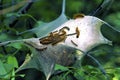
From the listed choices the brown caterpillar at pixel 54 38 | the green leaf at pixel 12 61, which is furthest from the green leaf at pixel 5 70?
the brown caterpillar at pixel 54 38

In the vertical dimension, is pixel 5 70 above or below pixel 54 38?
→ below

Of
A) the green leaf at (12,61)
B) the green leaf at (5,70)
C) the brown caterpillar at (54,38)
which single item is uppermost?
the brown caterpillar at (54,38)

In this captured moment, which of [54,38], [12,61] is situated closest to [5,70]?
[12,61]

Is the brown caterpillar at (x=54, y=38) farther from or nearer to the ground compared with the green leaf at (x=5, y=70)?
farther from the ground

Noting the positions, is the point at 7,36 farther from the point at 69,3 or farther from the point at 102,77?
the point at 69,3

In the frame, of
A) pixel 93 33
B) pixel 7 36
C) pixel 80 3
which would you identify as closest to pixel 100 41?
pixel 93 33

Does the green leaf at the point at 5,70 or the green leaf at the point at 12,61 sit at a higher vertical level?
the green leaf at the point at 12,61

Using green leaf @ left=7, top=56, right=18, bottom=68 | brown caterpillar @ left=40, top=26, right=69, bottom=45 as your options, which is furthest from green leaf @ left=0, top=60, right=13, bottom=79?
brown caterpillar @ left=40, top=26, right=69, bottom=45

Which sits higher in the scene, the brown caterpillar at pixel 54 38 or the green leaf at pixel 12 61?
the brown caterpillar at pixel 54 38

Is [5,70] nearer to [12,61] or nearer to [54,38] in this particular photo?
[12,61]

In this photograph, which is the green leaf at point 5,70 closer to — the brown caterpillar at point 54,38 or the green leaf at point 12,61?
the green leaf at point 12,61

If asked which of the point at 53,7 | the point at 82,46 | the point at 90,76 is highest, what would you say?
the point at 53,7
